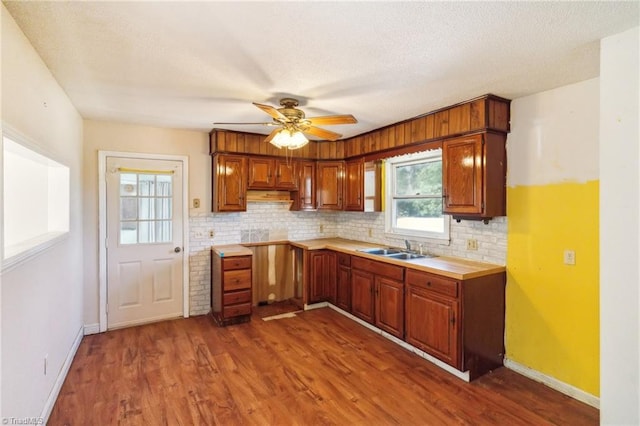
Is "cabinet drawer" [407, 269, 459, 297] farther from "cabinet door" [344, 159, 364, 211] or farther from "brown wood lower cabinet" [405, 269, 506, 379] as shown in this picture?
"cabinet door" [344, 159, 364, 211]

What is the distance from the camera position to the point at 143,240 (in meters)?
3.86

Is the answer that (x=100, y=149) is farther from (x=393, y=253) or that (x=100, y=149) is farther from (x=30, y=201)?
(x=393, y=253)

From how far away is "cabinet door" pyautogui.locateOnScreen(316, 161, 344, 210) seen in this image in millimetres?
4629

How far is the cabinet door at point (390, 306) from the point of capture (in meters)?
3.21

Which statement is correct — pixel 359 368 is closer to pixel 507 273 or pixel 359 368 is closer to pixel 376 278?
pixel 376 278

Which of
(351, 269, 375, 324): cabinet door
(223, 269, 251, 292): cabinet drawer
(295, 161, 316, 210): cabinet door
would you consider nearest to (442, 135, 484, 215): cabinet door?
(351, 269, 375, 324): cabinet door

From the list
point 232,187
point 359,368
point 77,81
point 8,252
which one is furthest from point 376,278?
point 77,81

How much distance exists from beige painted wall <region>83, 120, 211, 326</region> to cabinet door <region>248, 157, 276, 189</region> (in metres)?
0.74

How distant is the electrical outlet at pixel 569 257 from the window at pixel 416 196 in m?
1.07

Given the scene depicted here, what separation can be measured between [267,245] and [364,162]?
183 cm

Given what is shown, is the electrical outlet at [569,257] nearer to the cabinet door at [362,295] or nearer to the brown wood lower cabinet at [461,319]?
the brown wood lower cabinet at [461,319]

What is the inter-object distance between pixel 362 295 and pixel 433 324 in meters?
1.04

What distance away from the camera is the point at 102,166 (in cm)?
362

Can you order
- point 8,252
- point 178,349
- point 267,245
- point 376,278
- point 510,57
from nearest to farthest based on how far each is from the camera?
1. point 8,252
2. point 510,57
3. point 178,349
4. point 376,278
5. point 267,245
